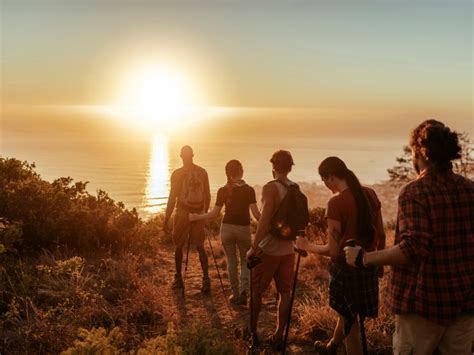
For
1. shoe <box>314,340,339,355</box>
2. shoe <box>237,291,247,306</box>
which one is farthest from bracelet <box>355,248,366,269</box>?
shoe <box>237,291,247,306</box>

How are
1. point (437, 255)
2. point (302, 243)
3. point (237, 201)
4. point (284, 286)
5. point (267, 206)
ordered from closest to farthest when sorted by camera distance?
point (437, 255)
point (302, 243)
point (267, 206)
point (284, 286)
point (237, 201)

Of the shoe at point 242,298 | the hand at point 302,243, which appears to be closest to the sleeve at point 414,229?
the hand at point 302,243

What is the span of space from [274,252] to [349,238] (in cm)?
144

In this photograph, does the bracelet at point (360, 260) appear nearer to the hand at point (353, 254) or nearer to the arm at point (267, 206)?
the hand at point (353, 254)

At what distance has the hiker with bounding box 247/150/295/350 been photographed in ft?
17.8

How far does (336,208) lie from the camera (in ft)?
14.3

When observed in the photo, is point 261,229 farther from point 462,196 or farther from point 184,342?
point 462,196

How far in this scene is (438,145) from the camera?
3.08m

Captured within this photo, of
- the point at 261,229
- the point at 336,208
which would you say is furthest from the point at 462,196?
the point at 261,229

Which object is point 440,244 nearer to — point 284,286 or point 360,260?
point 360,260

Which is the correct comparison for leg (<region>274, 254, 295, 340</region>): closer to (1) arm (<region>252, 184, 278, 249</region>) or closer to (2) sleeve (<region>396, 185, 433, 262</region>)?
(1) arm (<region>252, 184, 278, 249</region>)

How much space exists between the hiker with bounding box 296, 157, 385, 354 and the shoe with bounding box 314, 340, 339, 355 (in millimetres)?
648

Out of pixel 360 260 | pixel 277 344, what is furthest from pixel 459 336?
pixel 277 344

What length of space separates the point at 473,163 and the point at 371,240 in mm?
24874
